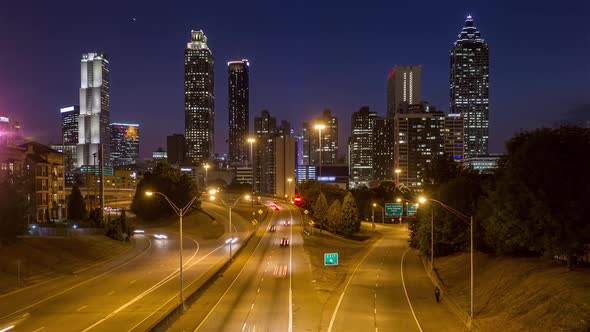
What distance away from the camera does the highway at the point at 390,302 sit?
30.8m

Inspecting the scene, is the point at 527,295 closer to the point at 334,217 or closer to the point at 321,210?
the point at 321,210

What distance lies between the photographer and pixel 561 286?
2783 centimetres

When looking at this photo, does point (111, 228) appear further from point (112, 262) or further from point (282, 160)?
point (282, 160)

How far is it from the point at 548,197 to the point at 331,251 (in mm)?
36784

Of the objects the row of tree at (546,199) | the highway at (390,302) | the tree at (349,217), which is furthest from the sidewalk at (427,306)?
the tree at (349,217)

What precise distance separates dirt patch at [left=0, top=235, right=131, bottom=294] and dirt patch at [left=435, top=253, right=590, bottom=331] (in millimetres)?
34328

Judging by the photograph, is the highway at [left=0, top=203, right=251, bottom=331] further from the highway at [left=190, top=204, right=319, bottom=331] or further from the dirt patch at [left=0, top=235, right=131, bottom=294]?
the highway at [left=190, top=204, right=319, bottom=331]

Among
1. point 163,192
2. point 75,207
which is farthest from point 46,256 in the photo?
point 163,192

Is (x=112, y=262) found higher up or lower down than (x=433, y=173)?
lower down

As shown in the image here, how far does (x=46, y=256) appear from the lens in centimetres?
5081

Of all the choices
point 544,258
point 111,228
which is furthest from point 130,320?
point 111,228

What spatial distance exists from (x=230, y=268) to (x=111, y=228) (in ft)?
93.2

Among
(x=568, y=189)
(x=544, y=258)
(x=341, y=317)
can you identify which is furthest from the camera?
(x=544, y=258)

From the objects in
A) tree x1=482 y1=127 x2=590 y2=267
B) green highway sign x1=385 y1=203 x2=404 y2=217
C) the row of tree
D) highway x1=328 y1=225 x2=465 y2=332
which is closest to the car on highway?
highway x1=328 y1=225 x2=465 y2=332
